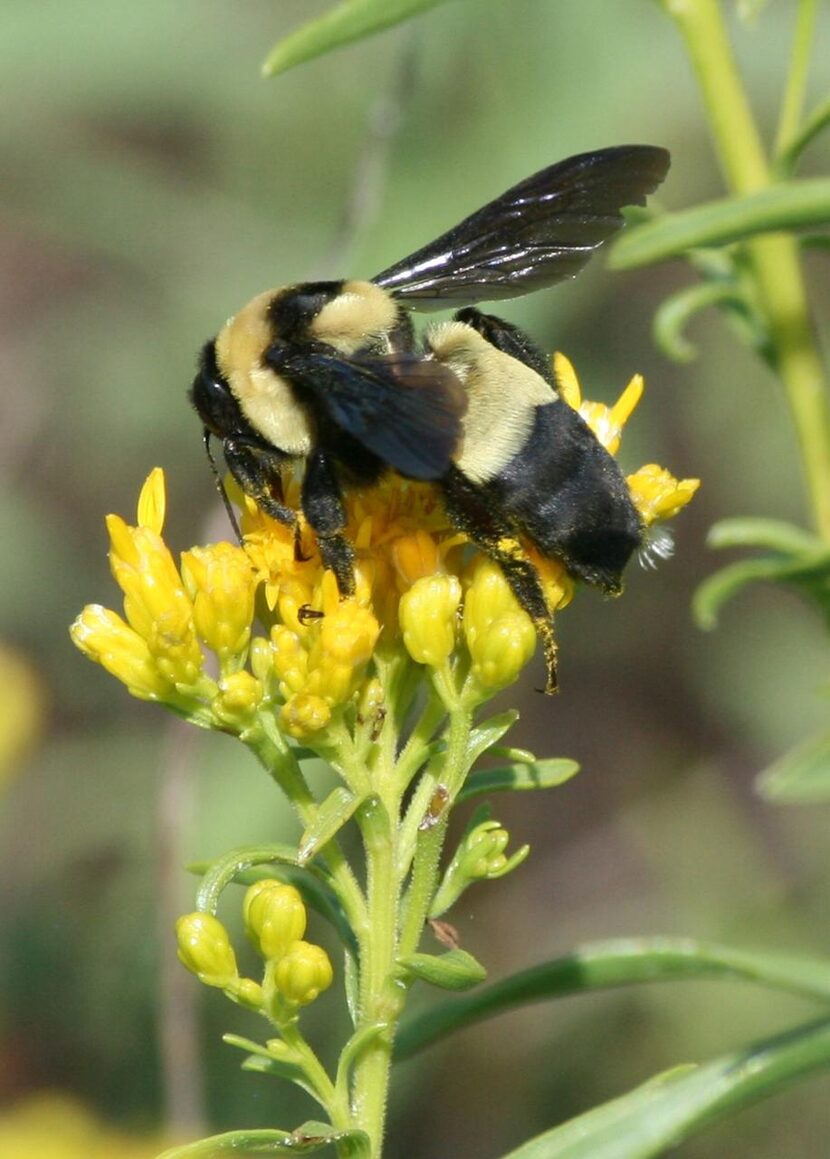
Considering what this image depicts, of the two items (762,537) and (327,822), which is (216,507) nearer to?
(762,537)

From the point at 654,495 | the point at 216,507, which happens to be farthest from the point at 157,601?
the point at 216,507

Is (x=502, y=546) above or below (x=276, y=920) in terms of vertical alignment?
above

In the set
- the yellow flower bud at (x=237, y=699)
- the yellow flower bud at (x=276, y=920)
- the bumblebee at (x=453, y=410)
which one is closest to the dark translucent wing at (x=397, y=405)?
the bumblebee at (x=453, y=410)

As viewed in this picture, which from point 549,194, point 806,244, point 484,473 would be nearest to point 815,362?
point 806,244

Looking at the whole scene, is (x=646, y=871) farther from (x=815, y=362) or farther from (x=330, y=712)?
(x=330, y=712)

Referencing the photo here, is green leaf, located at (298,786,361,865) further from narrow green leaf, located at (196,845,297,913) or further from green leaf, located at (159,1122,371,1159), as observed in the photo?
green leaf, located at (159,1122,371,1159)
